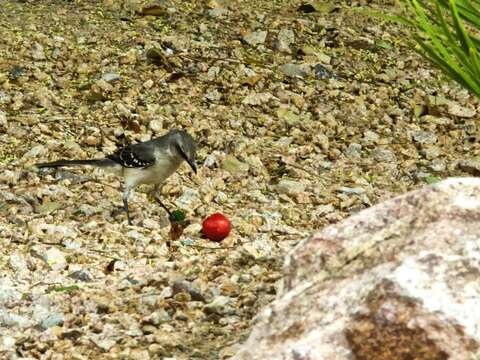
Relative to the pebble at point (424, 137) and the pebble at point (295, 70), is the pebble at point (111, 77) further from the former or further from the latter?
the pebble at point (424, 137)

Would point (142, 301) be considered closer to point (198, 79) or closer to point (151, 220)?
point (151, 220)

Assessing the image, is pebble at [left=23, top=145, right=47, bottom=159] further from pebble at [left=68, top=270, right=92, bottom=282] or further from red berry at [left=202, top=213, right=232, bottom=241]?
pebble at [left=68, top=270, right=92, bottom=282]

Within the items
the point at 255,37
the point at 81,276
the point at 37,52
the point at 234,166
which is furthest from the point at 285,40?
the point at 81,276

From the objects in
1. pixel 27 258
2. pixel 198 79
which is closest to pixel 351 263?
pixel 27 258

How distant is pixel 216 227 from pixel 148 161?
0.80 metres

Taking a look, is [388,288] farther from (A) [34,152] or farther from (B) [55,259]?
(A) [34,152]

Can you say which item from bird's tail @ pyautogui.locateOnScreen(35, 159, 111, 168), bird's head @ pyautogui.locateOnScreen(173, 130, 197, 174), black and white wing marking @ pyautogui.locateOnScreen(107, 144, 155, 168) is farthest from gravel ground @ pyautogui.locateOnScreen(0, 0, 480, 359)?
bird's head @ pyautogui.locateOnScreen(173, 130, 197, 174)

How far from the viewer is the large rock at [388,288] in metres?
3.21

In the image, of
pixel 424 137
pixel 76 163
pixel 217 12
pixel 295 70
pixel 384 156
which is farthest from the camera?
pixel 217 12

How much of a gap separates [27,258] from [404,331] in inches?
123

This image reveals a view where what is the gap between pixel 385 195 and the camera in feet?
23.8

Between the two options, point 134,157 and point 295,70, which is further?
point 295,70

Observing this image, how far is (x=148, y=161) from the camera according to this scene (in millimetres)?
6746

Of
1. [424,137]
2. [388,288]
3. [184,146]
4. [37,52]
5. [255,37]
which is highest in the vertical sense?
[388,288]
